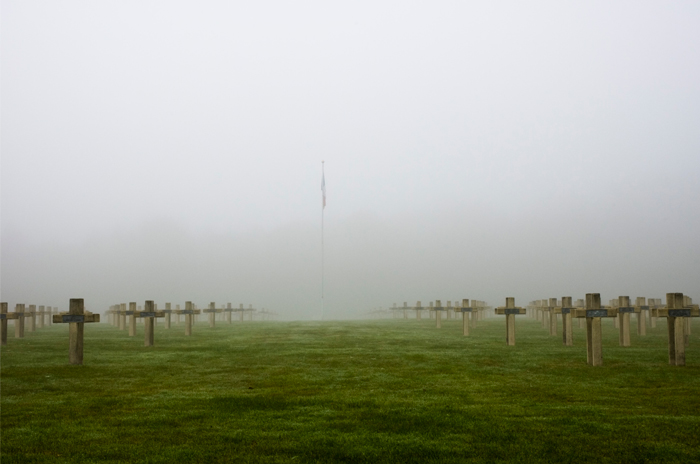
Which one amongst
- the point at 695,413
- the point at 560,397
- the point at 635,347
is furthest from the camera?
the point at 635,347

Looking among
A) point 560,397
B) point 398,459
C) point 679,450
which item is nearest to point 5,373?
point 398,459

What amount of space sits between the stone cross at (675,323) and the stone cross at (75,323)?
46.5 feet

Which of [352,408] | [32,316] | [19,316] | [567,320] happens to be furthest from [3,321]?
[567,320]

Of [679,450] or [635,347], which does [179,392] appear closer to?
[679,450]

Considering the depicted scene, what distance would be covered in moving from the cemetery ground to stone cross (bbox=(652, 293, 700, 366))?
1.14 feet

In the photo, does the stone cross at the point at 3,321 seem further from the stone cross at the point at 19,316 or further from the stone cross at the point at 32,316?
the stone cross at the point at 32,316

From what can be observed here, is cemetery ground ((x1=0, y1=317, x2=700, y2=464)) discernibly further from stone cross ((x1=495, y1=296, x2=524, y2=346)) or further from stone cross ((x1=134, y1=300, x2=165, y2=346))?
stone cross ((x1=134, y1=300, x2=165, y2=346))

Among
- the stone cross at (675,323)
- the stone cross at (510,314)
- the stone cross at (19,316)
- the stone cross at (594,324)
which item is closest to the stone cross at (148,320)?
the stone cross at (19,316)

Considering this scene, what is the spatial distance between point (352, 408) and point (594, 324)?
7704 mm

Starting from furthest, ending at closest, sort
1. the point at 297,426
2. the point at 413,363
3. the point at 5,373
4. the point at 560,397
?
the point at 413,363 < the point at 5,373 < the point at 560,397 < the point at 297,426

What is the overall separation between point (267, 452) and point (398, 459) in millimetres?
1472

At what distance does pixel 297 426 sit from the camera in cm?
755

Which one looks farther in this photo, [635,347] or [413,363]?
[635,347]

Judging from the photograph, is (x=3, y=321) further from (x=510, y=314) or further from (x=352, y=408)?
(x=510, y=314)
